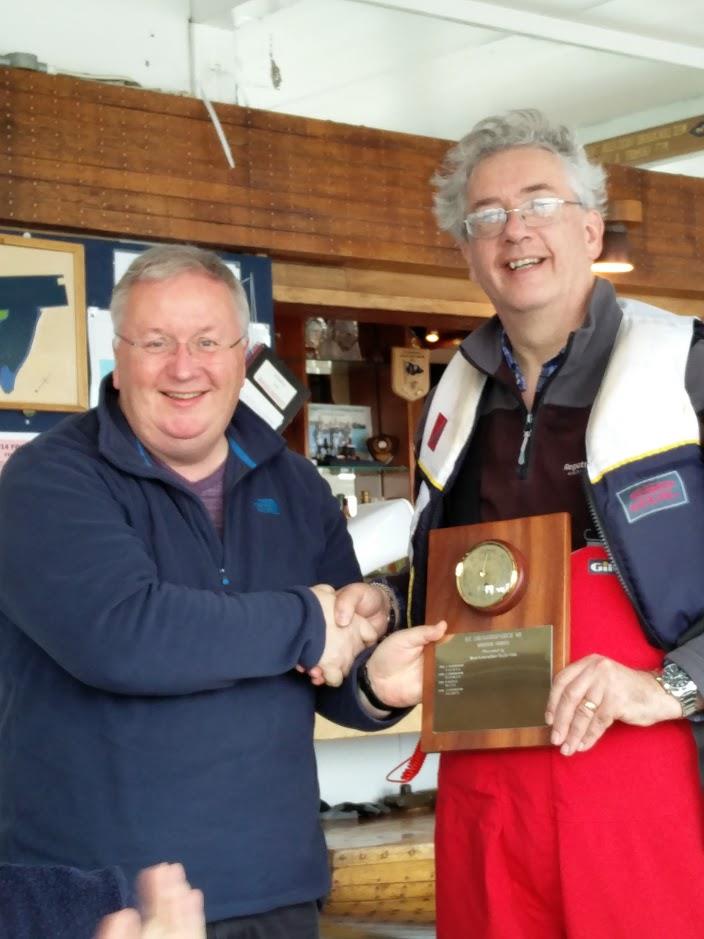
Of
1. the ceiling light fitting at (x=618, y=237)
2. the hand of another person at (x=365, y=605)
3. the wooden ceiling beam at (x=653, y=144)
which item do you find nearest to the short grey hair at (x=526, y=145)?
the hand of another person at (x=365, y=605)

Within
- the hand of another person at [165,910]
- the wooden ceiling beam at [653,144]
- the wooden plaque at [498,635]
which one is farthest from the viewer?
the wooden ceiling beam at [653,144]

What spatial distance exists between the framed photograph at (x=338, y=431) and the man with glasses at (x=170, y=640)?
4211mm

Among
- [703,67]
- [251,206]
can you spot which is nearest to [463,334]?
[703,67]

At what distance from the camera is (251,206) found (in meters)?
4.31

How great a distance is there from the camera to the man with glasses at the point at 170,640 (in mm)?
1986

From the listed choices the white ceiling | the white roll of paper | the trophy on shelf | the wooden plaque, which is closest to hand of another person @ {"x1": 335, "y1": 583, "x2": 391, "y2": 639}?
the wooden plaque

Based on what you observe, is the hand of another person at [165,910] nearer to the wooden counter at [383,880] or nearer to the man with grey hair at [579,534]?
the man with grey hair at [579,534]

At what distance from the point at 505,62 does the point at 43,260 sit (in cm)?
269

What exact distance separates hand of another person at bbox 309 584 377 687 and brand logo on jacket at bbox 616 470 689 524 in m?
0.50

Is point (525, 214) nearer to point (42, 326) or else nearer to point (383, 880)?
point (42, 326)

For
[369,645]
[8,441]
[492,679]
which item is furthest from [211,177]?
[492,679]

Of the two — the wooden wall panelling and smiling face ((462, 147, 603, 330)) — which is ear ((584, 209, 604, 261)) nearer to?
smiling face ((462, 147, 603, 330))

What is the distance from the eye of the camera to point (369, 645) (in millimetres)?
2348

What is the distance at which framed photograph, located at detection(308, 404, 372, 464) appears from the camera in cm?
657
